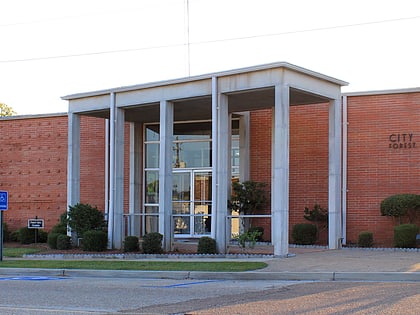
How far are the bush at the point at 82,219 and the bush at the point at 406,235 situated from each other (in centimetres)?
1023

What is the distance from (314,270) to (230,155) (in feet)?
36.9

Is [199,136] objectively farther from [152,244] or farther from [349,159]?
[152,244]

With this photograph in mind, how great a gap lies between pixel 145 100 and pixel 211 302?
12695 mm

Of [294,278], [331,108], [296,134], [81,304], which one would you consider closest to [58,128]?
[296,134]

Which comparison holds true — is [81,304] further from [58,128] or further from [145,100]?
[58,128]

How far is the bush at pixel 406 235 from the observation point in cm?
2138

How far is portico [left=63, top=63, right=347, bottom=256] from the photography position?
63.8 ft

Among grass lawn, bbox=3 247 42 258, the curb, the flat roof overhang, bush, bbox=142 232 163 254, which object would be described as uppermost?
the flat roof overhang

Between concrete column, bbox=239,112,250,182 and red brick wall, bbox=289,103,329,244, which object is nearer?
red brick wall, bbox=289,103,329,244

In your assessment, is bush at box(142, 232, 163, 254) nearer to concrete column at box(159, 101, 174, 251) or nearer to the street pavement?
concrete column at box(159, 101, 174, 251)

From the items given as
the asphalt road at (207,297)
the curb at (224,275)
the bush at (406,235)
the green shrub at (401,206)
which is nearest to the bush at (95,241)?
the curb at (224,275)

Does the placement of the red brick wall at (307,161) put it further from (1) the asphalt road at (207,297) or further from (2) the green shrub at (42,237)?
(1) the asphalt road at (207,297)

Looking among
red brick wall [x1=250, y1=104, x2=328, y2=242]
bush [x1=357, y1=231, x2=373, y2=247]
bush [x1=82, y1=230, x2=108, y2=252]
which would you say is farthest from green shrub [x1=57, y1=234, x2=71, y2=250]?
bush [x1=357, y1=231, x2=373, y2=247]

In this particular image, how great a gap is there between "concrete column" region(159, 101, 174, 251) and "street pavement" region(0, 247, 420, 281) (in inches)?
65.8
